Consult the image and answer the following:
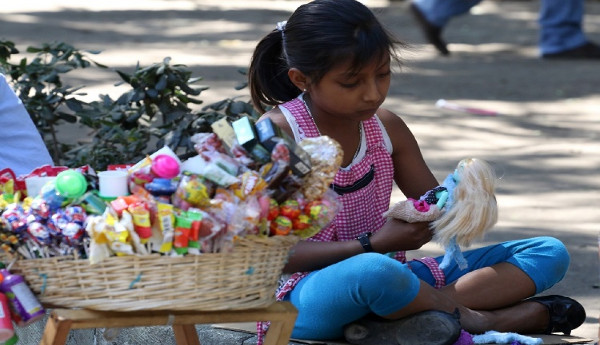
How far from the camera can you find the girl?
9.32 feet

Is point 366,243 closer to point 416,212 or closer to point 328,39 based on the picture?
point 416,212

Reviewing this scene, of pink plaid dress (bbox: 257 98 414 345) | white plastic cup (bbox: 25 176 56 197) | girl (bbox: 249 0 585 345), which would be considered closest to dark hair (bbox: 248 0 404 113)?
girl (bbox: 249 0 585 345)

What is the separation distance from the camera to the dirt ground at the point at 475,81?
493cm

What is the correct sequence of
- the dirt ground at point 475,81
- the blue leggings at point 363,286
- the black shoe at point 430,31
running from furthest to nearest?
the black shoe at point 430,31 → the dirt ground at point 475,81 → the blue leggings at point 363,286

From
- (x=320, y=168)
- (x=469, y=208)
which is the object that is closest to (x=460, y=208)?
(x=469, y=208)

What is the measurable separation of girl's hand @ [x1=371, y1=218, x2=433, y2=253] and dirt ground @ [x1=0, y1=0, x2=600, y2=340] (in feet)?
2.39

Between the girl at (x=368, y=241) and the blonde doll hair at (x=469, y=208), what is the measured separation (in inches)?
3.1

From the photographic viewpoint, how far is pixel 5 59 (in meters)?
4.40

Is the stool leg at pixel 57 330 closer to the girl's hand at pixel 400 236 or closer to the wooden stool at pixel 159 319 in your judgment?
the wooden stool at pixel 159 319

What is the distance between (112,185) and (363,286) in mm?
800

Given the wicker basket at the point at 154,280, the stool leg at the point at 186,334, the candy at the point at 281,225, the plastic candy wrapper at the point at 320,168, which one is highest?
the plastic candy wrapper at the point at 320,168

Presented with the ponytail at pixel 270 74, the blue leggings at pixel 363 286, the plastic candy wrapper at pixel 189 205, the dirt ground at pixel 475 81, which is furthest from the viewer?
the dirt ground at pixel 475 81

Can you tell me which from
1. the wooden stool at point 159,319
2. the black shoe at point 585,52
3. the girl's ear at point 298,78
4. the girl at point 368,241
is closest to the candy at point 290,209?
the wooden stool at point 159,319

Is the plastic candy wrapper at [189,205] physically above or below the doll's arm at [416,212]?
above
